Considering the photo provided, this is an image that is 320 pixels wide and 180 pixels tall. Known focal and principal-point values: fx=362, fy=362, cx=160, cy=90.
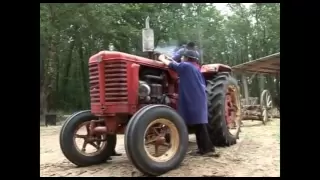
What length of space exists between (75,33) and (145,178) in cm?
854

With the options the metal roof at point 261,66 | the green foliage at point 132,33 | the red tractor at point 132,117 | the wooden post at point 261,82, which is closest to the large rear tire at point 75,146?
the red tractor at point 132,117

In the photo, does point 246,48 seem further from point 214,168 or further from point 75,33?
point 214,168

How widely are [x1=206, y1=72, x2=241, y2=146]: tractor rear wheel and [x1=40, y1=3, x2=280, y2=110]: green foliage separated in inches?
223

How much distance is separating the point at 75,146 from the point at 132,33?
8.56 meters

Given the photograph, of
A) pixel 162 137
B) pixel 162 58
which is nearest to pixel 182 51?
pixel 162 58

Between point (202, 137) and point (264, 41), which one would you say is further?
point (264, 41)

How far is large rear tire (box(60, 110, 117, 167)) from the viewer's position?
10.3 ft

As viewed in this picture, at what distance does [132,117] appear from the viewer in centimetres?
267

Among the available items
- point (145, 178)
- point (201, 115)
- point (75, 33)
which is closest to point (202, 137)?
point (201, 115)

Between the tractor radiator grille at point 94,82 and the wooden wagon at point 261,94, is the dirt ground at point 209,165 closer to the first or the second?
the tractor radiator grille at point 94,82

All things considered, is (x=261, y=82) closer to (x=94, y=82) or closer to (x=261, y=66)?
(x=261, y=66)

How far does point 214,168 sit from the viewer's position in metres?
2.97

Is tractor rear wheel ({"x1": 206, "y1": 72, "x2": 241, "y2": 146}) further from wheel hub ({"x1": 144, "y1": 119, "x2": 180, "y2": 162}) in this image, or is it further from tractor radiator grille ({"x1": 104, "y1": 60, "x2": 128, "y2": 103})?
tractor radiator grille ({"x1": 104, "y1": 60, "x2": 128, "y2": 103})

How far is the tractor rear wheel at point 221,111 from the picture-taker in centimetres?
376
